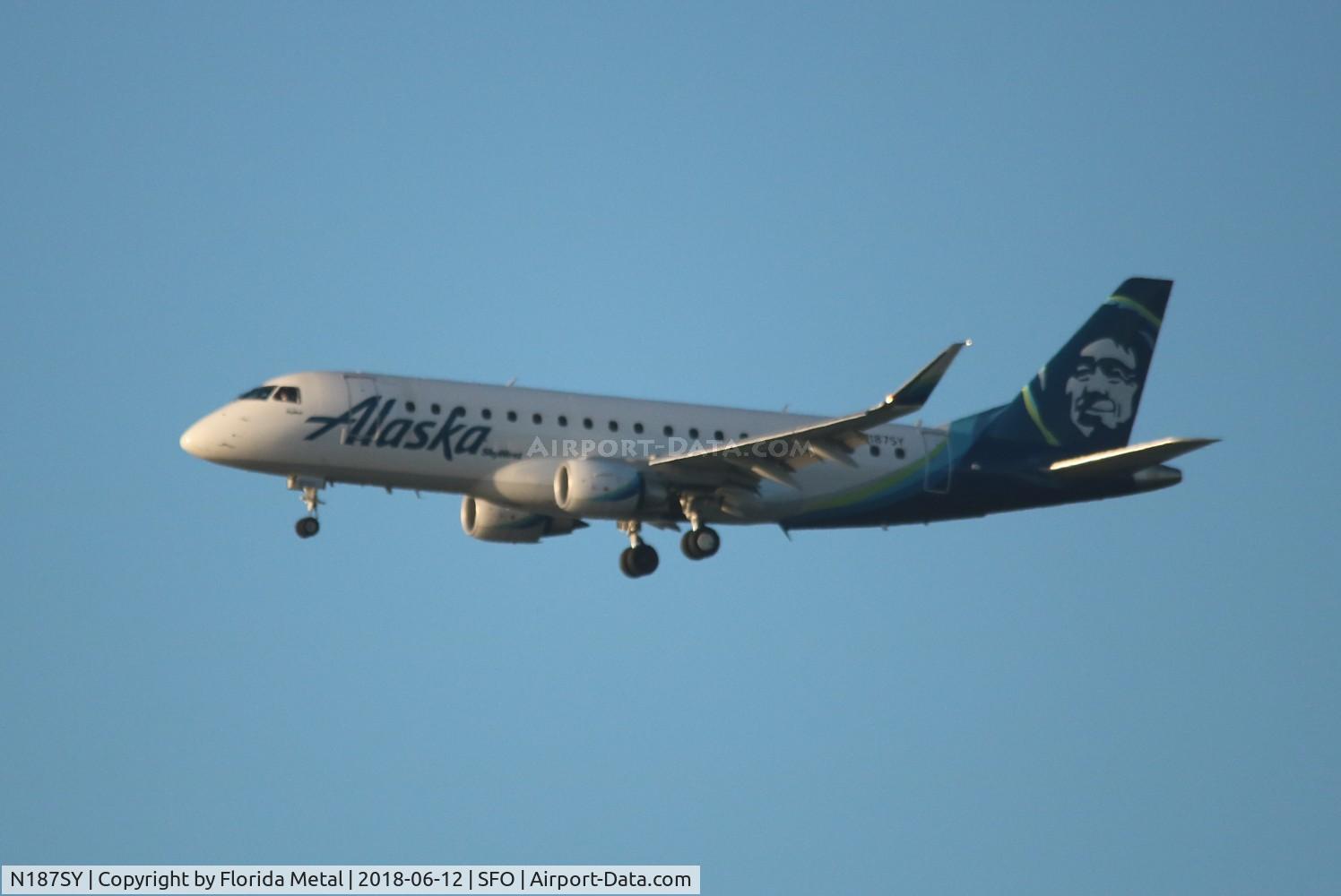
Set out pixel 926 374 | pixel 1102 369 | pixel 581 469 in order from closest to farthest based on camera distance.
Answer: pixel 926 374 → pixel 581 469 → pixel 1102 369

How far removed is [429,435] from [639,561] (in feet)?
24.3

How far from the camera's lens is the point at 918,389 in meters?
45.2

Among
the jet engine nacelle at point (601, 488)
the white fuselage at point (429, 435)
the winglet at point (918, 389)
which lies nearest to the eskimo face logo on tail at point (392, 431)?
the white fuselage at point (429, 435)

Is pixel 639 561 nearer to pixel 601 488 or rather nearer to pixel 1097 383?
pixel 601 488

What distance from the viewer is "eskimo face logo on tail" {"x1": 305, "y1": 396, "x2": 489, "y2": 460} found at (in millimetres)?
49938

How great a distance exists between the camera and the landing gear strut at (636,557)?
2128 inches

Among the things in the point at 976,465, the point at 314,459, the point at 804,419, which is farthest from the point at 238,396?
the point at 976,465

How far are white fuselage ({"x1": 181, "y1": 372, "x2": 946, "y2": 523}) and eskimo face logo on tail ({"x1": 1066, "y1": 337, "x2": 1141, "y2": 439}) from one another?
→ 867 centimetres

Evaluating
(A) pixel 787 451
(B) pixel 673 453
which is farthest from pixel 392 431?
(A) pixel 787 451

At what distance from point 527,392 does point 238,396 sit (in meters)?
7.45

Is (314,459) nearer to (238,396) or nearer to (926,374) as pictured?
(238,396)

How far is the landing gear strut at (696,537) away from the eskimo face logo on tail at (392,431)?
590 centimetres

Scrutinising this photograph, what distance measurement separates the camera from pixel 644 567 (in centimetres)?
5412

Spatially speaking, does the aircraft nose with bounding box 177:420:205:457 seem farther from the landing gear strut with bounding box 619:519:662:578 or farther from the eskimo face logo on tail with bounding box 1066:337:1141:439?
the eskimo face logo on tail with bounding box 1066:337:1141:439
